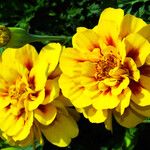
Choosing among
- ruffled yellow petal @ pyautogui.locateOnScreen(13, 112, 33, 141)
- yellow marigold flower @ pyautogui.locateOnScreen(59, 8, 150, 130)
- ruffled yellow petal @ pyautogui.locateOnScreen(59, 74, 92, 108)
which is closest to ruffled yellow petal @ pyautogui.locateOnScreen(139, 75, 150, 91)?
yellow marigold flower @ pyautogui.locateOnScreen(59, 8, 150, 130)

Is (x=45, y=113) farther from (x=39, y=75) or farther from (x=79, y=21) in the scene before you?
Result: (x=79, y=21)

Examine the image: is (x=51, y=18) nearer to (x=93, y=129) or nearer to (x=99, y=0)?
(x=99, y=0)

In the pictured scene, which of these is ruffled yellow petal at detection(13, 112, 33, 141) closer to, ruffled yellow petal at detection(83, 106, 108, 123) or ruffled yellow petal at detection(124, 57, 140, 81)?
ruffled yellow petal at detection(83, 106, 108, 123)

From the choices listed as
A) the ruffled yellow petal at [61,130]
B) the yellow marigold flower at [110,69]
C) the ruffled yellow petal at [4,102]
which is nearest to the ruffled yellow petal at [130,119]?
the yellow marigold flower at [110,69]

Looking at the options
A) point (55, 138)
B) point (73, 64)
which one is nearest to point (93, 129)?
point (55, 138)

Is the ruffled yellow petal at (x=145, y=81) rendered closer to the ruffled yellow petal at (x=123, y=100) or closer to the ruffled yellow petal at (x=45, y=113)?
the ruffled yellow petal at (x=123, y=100)

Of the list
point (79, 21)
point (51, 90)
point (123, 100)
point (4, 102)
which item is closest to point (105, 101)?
point (123, 100)
